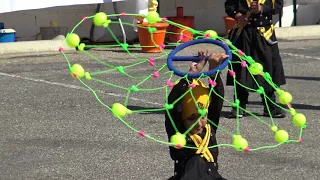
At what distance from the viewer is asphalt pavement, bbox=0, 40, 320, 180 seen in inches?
246

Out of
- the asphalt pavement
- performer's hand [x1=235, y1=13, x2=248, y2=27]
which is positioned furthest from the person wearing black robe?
the asphalt pavement

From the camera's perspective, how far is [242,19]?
7770mm

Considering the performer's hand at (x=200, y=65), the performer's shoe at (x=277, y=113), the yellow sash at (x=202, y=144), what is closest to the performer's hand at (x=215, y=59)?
the performer's hand at (x=200, y=65)

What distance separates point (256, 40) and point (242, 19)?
0.29 m

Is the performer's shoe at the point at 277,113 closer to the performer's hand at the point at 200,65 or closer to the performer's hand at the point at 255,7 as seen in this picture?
the performer's hand at the point at 255,7

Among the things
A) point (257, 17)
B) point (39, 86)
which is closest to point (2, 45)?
point (39, 86)

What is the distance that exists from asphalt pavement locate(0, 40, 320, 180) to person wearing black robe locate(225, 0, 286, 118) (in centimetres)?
43

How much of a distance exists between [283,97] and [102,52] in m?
9.22

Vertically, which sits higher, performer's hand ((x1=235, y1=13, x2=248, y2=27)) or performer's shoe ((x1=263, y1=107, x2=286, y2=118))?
performer's hand ((x1=235, y1=13, x2=248, y2=27))

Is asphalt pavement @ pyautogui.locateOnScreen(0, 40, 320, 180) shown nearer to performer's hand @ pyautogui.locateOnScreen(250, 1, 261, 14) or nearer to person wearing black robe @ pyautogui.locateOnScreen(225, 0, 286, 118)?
person wearing black robe @ pyautogui.locateOnScreen(225, 0, 286, 118)

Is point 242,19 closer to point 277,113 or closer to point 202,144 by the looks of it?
point 277,113

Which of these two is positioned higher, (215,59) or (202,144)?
(215,59)

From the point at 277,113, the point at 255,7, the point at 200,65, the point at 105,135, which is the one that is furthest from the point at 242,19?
the point at 200,65

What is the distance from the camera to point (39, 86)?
10.1 metres
